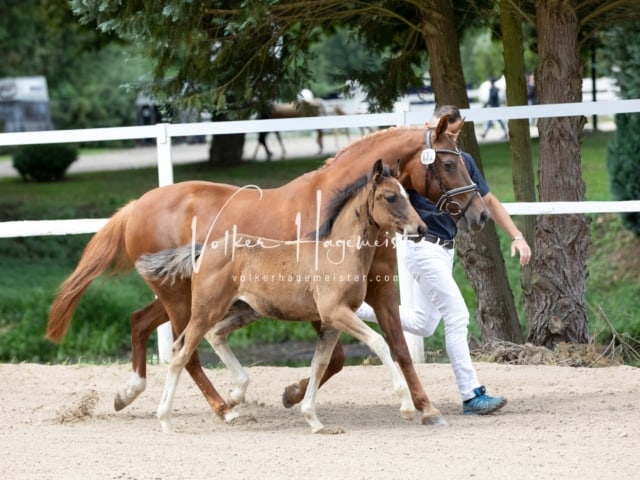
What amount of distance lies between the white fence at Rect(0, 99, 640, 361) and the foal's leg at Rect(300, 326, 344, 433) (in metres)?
2.57

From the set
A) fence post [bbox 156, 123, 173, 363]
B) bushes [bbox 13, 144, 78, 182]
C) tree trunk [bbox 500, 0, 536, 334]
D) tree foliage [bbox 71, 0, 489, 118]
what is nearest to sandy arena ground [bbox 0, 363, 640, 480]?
fence post [bbox 156, 123, 173, 363]

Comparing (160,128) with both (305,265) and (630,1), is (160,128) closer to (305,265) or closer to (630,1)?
(305,265)

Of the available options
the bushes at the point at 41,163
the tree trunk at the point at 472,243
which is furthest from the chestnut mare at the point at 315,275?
the bushes at the point at 41,163

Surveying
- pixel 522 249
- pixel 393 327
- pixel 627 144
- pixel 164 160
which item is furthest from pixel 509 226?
pixel 627 144

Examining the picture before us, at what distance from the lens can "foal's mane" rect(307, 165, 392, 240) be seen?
6.25 m

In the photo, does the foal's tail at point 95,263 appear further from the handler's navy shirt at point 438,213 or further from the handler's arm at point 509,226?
the handler's arm at point 509,226

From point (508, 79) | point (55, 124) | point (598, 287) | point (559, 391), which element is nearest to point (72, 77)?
point (55, 124)

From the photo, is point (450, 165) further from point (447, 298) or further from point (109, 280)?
point (109, 280)

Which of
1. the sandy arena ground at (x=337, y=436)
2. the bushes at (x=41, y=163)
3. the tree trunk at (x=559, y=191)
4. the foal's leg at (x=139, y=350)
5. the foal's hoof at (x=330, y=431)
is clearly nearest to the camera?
the sandy arena ground at (x=337, y=436)

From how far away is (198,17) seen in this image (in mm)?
8711

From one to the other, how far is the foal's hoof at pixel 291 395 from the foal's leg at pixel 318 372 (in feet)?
2.52

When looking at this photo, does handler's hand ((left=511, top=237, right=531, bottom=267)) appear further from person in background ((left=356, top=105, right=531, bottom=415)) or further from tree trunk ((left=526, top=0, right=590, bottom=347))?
tree trunk ((left=526, top=0, right=590, bottom=347))

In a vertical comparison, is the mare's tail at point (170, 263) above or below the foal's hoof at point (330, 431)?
above

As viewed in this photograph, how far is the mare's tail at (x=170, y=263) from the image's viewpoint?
673cm
